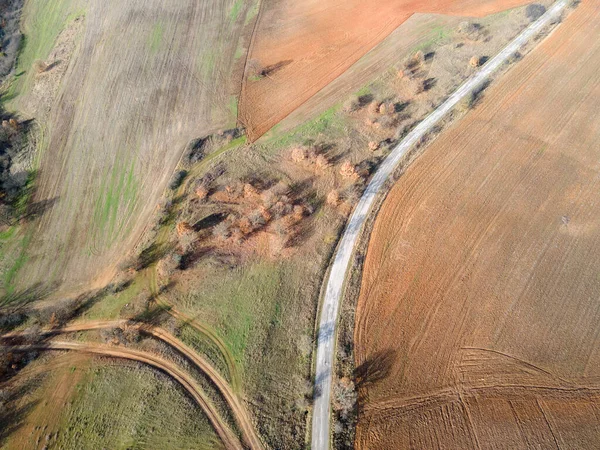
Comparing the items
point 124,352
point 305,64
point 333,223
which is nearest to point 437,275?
point 333,223

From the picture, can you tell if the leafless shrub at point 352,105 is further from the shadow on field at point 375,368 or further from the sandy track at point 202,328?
the sandy track at point 202,328

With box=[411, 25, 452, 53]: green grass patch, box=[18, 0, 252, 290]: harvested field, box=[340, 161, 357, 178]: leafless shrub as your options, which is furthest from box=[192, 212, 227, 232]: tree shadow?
box=[411, 25, 452, 53]: green grass patch

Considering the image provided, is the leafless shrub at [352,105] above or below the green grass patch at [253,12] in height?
below

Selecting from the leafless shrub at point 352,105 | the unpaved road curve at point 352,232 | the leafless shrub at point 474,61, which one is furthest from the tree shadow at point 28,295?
the leafless shrub at point 474,61

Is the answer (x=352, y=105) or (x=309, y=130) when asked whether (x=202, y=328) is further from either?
(x=352, y=105)

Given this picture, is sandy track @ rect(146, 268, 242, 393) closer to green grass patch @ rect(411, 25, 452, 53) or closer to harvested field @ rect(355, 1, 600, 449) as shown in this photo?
harvested field @ rect(355, 1, 600, 449)

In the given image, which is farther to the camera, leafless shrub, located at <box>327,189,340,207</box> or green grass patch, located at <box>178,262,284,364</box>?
leafless shrub, located at <box>327,189,340,207</box>

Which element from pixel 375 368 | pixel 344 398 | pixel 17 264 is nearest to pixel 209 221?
pixel 17 264
